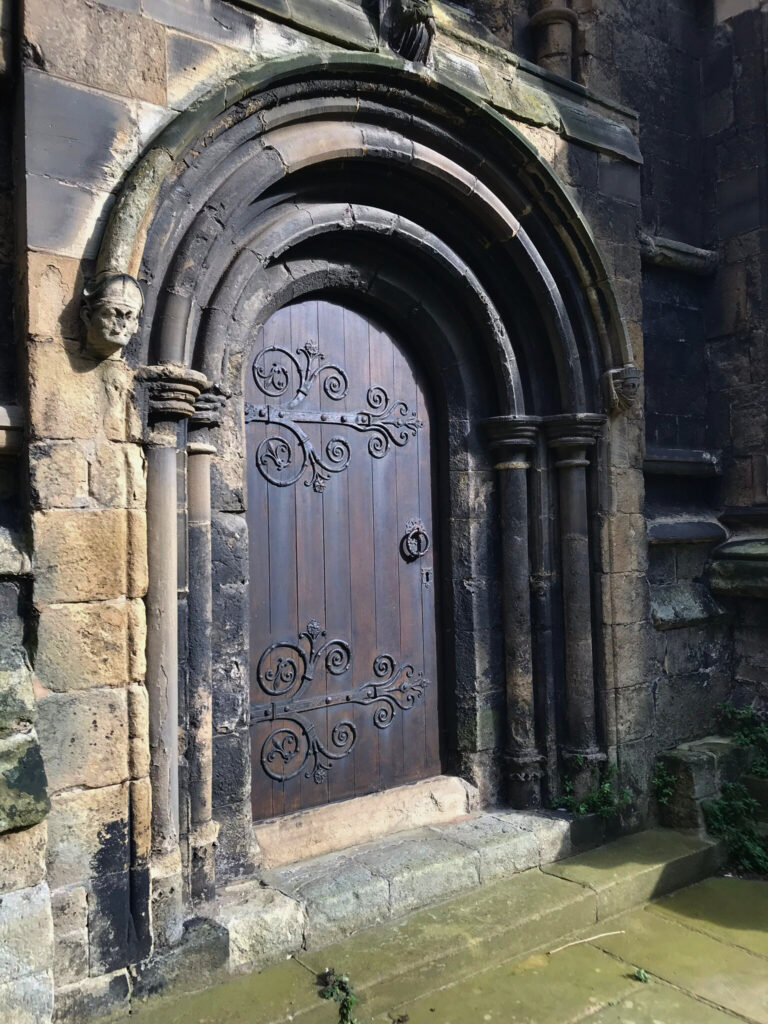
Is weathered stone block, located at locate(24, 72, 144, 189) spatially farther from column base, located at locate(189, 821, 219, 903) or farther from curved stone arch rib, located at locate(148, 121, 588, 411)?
column base, located at locate(189, 821, 219, 903)

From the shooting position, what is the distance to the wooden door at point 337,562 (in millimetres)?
3723

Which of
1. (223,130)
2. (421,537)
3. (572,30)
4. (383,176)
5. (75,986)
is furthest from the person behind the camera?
(572,30)

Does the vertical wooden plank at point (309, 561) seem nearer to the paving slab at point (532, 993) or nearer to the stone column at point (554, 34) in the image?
the paving slab at point (532, 993)

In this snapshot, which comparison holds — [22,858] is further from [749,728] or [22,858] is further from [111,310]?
[749,728]

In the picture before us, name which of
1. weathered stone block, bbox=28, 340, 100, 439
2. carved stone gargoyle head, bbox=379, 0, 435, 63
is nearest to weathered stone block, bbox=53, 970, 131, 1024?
weathered stone block, bbox=28, 340, 100, 439

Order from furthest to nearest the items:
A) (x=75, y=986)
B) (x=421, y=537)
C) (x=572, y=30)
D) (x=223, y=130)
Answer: (x=572, y=30) → (x=421, y=537) → (x=223, y=130) → (x=75, y=986)

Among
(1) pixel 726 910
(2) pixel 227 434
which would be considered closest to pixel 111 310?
(2) pixel 227 434

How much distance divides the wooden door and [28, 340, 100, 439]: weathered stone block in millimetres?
1005

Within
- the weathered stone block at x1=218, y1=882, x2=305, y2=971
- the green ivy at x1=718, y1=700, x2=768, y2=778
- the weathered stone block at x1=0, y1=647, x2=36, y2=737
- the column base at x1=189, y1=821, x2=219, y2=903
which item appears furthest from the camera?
the green ivy at x1=718, y1=700, x2=768, y2=778

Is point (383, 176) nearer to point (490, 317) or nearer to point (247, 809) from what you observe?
point (490, 317)

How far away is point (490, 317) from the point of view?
13.9 feet

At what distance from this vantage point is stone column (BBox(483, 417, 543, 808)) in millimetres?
4199

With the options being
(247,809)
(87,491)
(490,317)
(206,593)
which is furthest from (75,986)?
(490,317)

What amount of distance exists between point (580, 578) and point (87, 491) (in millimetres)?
2523
